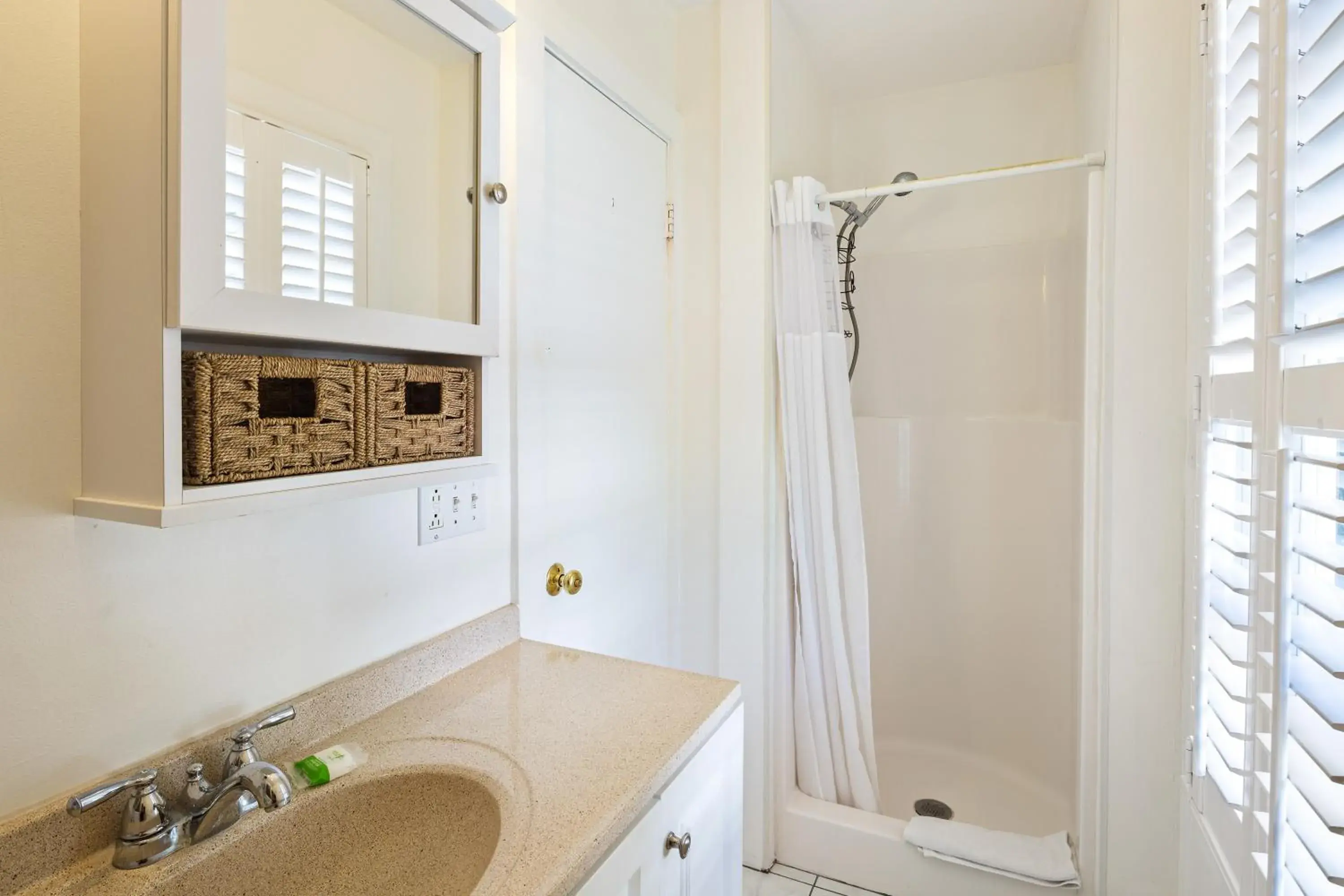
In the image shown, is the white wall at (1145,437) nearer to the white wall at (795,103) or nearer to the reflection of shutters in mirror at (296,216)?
the white wall at (795,103)

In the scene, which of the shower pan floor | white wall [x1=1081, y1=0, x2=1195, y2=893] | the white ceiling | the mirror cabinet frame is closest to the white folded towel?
white wall [x1=1081, y1=0, x2=1195, y2=893]

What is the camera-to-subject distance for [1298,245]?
32.1 inches

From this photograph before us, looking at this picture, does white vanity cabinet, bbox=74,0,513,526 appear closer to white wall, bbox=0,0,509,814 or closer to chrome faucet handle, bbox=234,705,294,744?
white wall, bbox=0,0,509,814

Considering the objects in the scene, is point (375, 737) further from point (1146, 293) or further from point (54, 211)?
point (1146, 293)

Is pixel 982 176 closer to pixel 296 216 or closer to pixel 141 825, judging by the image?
pixel 296 216

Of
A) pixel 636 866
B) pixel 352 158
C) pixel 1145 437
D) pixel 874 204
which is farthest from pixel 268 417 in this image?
pixel 874 204

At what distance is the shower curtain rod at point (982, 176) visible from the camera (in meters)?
1.57

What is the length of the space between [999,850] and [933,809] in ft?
1.86

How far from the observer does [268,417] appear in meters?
0.73

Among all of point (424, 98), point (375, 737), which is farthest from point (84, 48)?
point (375, 737)

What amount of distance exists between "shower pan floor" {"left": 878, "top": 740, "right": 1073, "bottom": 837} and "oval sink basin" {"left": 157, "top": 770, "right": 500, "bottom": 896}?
170 centimetres

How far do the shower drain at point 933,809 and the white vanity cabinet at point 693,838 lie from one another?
1.31 m

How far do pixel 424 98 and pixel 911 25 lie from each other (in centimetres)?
181

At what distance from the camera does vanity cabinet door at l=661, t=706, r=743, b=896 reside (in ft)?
3.07
